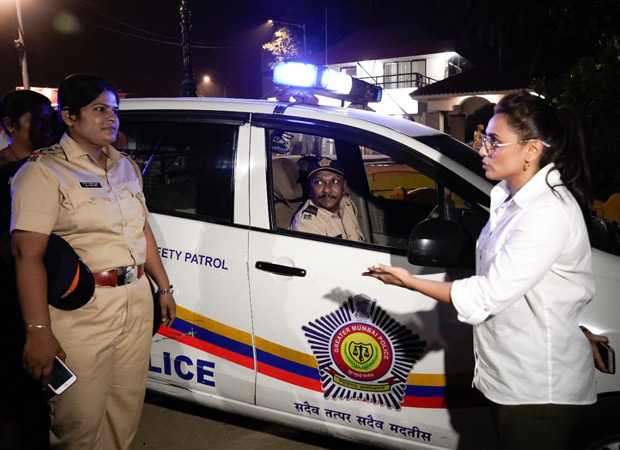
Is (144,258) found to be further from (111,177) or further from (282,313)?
(282,313)

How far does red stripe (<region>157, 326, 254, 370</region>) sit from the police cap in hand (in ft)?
2.66

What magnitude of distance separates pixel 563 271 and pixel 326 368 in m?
1.21

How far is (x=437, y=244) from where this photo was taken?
6.63ft

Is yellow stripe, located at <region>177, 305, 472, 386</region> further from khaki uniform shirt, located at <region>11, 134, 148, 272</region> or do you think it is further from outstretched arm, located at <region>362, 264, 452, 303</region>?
outstretched arm, located at <region>362, 264, 452, 303</region>

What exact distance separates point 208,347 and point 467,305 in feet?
4.99

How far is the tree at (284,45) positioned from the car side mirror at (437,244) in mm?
37233

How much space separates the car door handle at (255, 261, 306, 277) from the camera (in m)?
2.50

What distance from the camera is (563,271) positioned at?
5.39ft

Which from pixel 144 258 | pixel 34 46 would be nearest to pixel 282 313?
pixel 144 258

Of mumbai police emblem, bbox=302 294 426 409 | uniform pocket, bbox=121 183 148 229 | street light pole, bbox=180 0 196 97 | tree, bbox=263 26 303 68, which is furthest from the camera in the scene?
tree, bbox=263 26 303 68

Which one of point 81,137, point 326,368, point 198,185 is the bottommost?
point 326,368

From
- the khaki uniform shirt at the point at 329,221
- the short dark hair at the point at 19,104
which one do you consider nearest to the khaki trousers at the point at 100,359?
the khaki uniform shirt at the point at 329,221

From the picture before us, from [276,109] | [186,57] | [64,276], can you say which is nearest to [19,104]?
[276,109]

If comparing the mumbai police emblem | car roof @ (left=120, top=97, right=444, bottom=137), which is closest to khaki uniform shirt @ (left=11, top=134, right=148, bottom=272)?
car roof @ (left=120, top=97, right=444, bottom=137)
